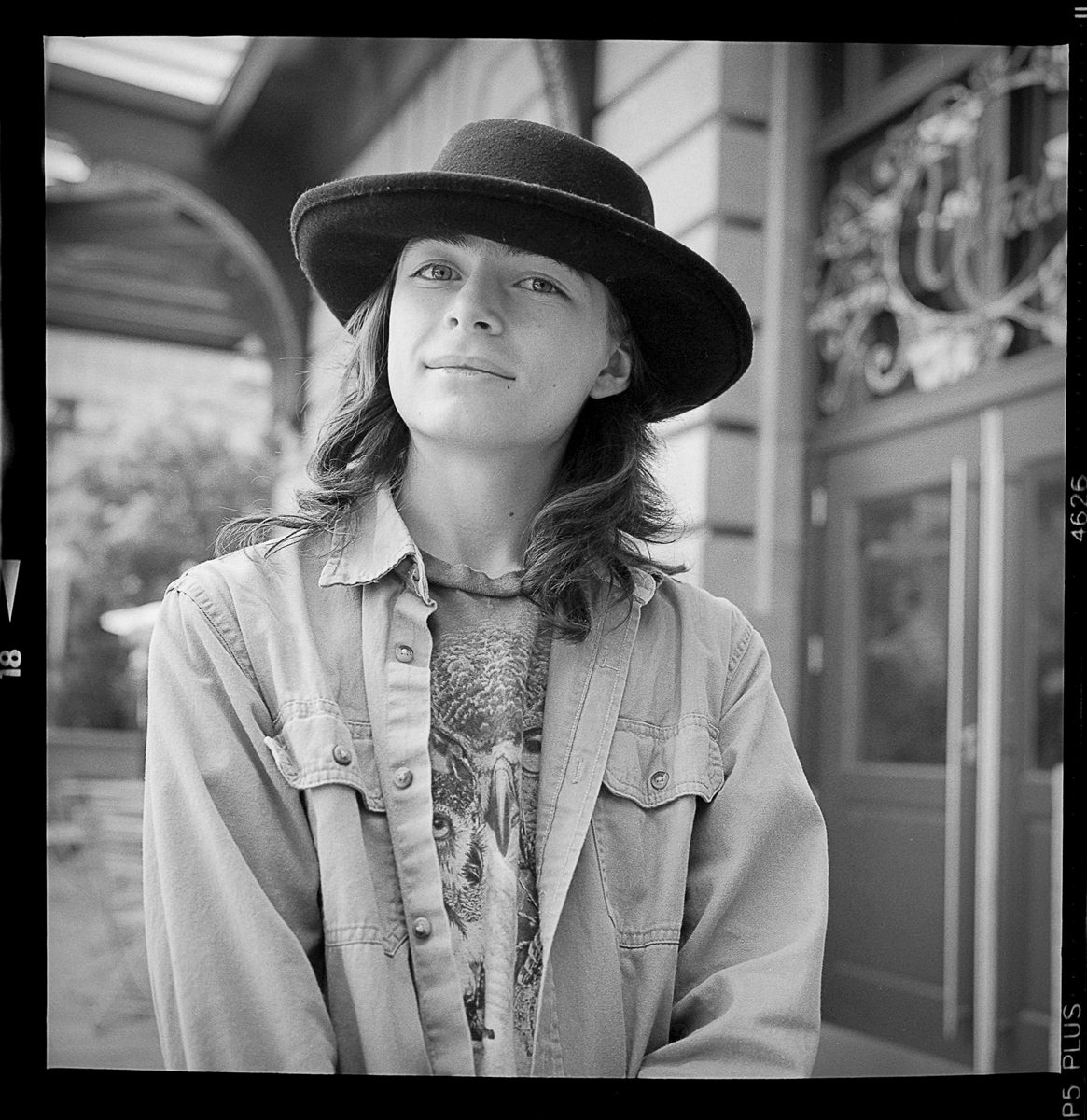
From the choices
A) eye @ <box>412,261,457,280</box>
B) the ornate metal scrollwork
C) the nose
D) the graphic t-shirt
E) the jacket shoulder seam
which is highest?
the ornate metal scrollwork

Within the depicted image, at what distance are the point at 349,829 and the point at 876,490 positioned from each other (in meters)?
0.99

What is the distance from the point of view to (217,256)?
1.62 metres

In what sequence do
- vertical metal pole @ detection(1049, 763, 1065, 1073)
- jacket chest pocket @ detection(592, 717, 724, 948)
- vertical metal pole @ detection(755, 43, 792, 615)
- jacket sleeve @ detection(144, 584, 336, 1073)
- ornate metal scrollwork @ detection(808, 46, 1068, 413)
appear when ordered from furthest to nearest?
ornate metal scrollwork @ detection(808, 46, 1068, 413) < vertical metal pole @ detection(755, 43, 792, 615) < vertical metal pole @ detection(1049, 763, 1065, 1073) < jacket chest pocket @ detection(592, 717, 724, 948) < jacket sleeve @ detection(144, 584, 336, 1073)

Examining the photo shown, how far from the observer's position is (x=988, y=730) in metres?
2.10

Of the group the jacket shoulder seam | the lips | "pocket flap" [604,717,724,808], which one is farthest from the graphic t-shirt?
the lips

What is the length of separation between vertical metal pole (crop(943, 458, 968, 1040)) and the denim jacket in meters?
0.38

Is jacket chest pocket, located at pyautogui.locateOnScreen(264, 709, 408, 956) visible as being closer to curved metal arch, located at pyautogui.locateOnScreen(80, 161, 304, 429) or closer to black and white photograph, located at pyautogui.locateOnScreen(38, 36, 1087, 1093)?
black and white photograph, located at pyautogui.locateOnScreen(38, 36, 1087, 1093)

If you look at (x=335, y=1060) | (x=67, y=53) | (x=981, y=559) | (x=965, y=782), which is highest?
(x=67, y=53)

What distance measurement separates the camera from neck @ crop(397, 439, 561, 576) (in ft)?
4.90

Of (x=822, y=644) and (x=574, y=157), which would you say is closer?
(x=574, y=157)

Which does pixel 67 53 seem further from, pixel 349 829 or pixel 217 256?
pixel 349 829

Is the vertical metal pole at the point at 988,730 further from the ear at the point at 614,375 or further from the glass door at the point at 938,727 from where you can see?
the ear at the point at 614,375

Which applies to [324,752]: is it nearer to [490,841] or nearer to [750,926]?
[490,841]

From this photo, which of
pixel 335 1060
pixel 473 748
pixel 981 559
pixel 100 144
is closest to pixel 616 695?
pixel 473 748
